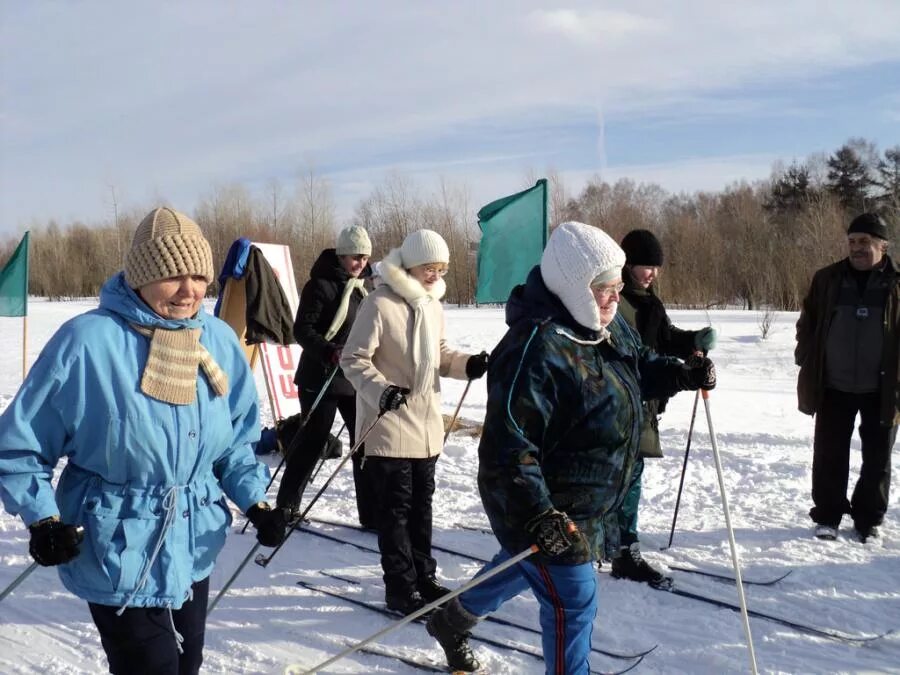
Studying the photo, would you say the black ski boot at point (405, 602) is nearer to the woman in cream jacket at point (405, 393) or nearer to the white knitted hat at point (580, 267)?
the woman in cream jacket at point (405, 393)

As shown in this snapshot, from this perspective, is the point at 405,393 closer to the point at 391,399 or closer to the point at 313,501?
the point at 391,399

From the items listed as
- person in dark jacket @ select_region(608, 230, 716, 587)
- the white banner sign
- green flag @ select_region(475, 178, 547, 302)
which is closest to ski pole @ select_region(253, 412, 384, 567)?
person in dark jacket @ select_region(608, 230, 716, 587)

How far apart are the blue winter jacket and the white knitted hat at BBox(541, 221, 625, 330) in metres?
1.13

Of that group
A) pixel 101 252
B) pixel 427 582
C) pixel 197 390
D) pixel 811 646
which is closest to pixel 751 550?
pixel 811 646

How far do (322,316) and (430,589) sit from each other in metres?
1.92

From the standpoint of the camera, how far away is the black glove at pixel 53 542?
2043 millimetres

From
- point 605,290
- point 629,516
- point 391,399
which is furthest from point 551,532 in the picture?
point 629,516

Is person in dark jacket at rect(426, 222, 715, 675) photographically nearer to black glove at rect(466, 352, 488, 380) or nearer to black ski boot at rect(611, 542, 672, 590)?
black glove at rect(466, 352, 488, 380)

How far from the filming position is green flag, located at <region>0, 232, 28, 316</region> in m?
10.9

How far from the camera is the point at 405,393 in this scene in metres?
3.84

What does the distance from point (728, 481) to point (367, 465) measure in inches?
137

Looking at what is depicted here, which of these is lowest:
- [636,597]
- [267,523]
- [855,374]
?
[636,597]

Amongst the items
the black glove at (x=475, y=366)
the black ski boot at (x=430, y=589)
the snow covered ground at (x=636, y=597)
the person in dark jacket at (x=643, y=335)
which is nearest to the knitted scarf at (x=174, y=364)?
the snow covered ground at (x=636, y=597)

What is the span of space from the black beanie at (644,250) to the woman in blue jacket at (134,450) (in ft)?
8.55
